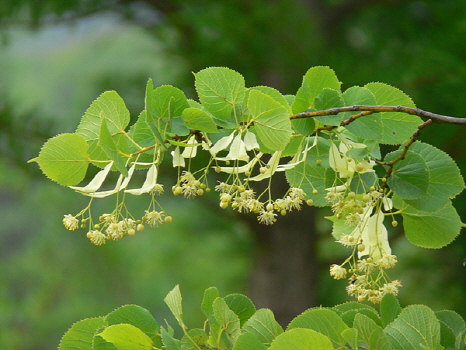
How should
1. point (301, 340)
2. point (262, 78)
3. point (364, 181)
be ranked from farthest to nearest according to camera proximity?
point (262, 78), point (364, 181), point (301, 340)

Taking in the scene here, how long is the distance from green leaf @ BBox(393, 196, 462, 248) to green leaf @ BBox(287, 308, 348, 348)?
0.13 meters

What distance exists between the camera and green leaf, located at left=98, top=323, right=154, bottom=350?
0.32m

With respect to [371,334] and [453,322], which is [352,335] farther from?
[453,322]

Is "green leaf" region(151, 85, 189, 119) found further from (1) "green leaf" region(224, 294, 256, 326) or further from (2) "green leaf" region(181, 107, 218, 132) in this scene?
(1) "green leaf" region(224, 294, 256, 326)

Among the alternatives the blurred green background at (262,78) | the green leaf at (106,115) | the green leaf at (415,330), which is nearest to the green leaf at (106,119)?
the green leaf at (106,115)

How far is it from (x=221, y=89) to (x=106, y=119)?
0.08 metres

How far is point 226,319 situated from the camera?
13.4 inches

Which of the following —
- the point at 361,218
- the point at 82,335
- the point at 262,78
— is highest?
the point at 361,218

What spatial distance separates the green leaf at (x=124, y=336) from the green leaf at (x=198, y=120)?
0.13 meters

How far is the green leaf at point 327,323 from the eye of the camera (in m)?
0.32

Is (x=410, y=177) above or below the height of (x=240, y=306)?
above

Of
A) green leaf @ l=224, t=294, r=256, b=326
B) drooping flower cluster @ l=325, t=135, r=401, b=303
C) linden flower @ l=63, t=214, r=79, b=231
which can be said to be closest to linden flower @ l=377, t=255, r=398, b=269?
drooping flower cluster @ l=325, t=135, r=401, b=303

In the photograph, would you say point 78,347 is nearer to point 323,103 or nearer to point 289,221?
point 323,103

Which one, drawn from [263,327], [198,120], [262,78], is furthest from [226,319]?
[262,78]
